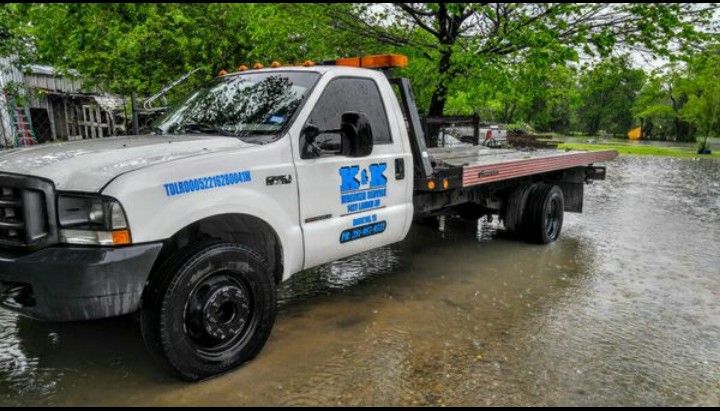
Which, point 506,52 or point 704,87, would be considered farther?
point 704,87

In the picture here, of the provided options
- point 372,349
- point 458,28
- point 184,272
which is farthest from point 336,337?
point 458,28

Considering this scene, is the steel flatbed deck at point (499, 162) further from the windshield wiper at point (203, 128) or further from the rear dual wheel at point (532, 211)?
the windshield wiper at point (203, 128)

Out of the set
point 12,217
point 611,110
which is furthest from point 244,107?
point 611,110

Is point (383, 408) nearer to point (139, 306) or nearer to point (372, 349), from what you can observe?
point (372, 349)

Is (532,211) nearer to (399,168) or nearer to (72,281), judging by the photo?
(399,168)

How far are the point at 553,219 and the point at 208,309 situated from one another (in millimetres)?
5551

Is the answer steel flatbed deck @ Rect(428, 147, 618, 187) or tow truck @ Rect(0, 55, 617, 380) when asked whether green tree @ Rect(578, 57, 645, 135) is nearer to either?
steel flatbed deck @ Rect(428, 147, 618, 187)

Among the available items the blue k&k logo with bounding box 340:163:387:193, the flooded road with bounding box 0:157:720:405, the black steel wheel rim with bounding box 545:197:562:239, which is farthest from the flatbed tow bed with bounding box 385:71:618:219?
the flooded road with bounding box 0:157:720:405

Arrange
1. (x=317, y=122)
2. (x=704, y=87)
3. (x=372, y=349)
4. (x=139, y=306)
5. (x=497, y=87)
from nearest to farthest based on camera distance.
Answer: (x=139, y=306) → (x=372, y=349) → (x=317, y=122) → (x=497, y=87) → (x=704, y=87)

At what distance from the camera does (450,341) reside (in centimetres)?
396

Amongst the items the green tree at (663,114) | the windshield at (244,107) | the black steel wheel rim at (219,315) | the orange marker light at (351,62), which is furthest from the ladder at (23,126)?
the green tree at (663,114)

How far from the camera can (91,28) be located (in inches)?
183

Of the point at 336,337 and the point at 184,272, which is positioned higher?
the point at 184,272

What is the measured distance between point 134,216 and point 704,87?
3986 centimetres
